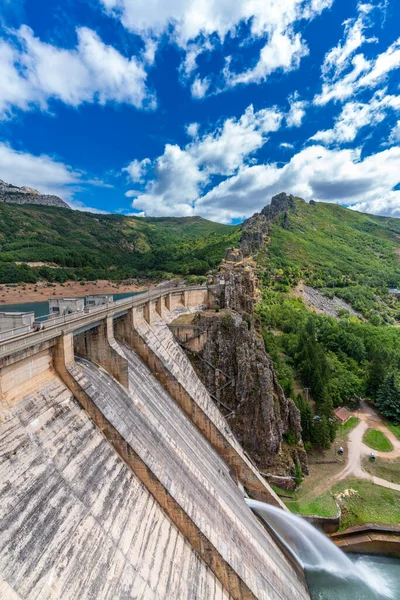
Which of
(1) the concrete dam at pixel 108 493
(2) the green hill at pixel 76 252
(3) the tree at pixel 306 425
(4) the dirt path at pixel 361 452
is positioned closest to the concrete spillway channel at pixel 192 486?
(1) the concrete dam at pixel 108 493

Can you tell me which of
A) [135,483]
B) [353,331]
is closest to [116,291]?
[353,331]

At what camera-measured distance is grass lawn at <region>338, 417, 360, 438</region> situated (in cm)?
3731

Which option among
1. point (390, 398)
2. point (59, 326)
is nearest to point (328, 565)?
point (59, 326)

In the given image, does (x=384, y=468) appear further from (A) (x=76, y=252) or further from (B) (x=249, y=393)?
(A) (x=76, y=252)

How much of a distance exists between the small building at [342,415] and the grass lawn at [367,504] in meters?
11.2

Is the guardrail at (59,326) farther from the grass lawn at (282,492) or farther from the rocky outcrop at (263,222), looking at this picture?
the rocky outcrop at (263,222)

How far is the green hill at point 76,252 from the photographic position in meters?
88.4

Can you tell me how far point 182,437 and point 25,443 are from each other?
11702mm

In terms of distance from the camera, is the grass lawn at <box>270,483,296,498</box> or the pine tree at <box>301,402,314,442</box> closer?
the grass lawn at <box>270,483,296,498</box>

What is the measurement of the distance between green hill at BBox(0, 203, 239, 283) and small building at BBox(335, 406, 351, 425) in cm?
6572

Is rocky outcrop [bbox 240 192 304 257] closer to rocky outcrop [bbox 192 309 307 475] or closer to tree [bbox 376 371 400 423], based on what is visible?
tree [bbox 376 371 400 423]

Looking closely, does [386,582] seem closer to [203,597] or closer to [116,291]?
[203,597]

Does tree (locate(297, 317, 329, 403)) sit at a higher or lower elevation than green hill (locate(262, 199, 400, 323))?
lower

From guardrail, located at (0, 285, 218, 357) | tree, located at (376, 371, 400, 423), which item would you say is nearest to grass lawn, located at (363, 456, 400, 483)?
tree, located at (376, 371, 400, 423)
